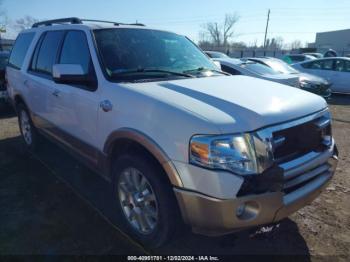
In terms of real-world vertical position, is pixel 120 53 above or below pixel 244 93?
above

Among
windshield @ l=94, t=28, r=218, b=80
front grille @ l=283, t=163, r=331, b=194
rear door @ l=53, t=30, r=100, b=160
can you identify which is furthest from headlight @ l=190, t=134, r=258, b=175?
rear door @ l=53, t=30, r=100, b=160

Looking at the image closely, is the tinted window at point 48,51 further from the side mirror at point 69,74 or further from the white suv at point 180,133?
the side mirror at point 69,74

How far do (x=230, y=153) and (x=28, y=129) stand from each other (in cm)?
431

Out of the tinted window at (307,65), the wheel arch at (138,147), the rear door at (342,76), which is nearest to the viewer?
the wheel arch at (138,147)

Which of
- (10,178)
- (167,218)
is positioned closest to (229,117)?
(167,218)

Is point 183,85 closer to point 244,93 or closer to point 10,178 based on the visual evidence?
point 244,93

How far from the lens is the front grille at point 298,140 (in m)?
2.36

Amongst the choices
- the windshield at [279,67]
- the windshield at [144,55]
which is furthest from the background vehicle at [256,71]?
the windshield at [144,55]

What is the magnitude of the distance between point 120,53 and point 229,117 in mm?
1571

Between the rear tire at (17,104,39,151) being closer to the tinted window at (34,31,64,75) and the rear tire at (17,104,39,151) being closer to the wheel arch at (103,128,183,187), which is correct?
the tinted window at (34,31,64,75)

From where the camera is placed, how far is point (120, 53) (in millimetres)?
3240

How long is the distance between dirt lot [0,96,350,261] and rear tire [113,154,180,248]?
0.60ft

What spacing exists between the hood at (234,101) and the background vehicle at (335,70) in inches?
421

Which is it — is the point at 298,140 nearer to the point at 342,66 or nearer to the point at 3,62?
the point at 3,62
